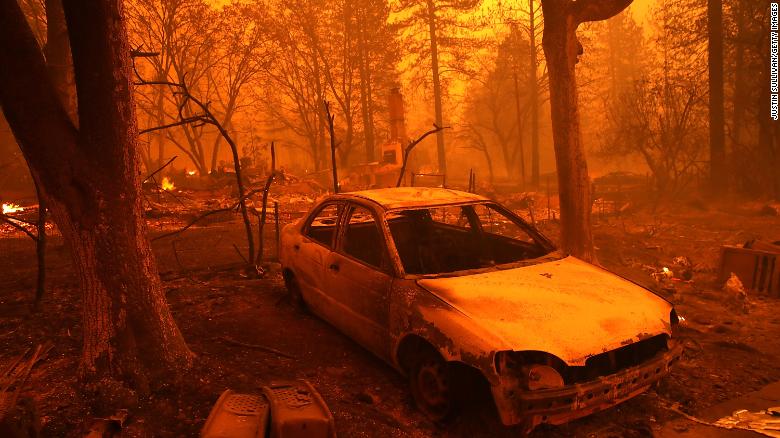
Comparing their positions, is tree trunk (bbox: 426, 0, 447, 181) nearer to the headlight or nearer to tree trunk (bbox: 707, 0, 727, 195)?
tree trunk (bbox: 707, 0, 727, 195)

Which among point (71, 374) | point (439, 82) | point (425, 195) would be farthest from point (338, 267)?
point (439, 82)

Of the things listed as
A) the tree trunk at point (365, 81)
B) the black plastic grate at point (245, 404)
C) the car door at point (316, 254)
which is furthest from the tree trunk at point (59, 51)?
the tree trunk at point (365, 81)

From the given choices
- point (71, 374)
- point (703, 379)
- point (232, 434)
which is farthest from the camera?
point (703, 379)

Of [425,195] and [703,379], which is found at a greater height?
[425,195]

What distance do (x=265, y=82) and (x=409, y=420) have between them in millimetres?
31358

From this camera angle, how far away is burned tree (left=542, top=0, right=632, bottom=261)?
280 inches

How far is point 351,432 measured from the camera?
126 inches

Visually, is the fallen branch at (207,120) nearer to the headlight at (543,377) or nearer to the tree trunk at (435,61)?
the headlight at (543,377)

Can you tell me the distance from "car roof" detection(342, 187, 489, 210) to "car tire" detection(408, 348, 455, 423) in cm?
134

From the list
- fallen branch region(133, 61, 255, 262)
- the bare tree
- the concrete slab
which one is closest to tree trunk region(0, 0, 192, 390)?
fallen branch region(133, 61, 255, 262)

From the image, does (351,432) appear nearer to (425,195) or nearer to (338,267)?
(338,267)

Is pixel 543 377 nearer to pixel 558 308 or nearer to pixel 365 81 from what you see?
pixel 558 308

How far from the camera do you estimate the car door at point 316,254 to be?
184 inches

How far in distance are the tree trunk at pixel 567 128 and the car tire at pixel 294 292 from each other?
13.2 feet
